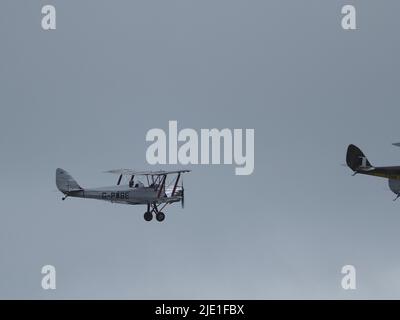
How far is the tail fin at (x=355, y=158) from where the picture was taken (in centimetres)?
7388

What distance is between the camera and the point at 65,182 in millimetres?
73312

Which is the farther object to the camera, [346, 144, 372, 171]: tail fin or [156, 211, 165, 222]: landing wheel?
[346, 144, 372, 171]: tail fin

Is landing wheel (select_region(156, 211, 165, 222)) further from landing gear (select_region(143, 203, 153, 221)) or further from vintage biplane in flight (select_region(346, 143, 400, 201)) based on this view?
vintage biplane in flight (select_region(346, 143, 400, 201))

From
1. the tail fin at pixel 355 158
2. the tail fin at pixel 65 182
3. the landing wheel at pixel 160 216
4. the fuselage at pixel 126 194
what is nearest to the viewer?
the fuselage at pixel 126 194

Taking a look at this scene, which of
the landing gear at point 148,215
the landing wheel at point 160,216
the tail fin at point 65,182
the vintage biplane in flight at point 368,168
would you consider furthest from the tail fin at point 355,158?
the tail fin at point 65,182

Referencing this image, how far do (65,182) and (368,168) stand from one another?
2114 centimetres

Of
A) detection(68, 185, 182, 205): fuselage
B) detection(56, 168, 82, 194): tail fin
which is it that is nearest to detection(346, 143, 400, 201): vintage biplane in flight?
detection(68, 185, 182, 205): fuselage

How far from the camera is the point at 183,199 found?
7444cm

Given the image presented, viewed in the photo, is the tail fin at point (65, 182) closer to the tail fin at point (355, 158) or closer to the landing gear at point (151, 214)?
the landing gear at point (151, 214)

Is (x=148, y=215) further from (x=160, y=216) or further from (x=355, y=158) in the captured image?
(x=355, y=158)

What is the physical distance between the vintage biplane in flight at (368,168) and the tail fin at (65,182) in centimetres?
1911

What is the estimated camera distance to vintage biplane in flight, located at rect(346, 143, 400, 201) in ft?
239
